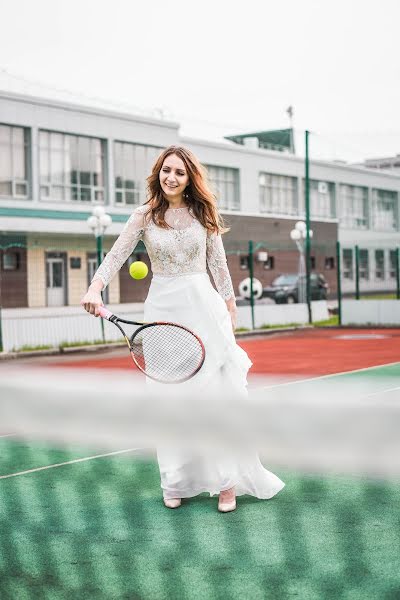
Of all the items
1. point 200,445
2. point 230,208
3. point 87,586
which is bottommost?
point 87,586

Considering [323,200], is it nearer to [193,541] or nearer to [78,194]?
[78,194]

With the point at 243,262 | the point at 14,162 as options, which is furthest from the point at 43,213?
the point at 243,262

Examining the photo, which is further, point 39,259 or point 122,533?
point 39,259

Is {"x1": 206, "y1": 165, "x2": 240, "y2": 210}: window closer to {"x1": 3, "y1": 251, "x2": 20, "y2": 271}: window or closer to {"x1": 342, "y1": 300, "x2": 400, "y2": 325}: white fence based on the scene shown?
{"x1": 3, "y1": 251, "x2": 20, "y2": 271}: window

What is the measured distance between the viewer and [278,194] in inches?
2047

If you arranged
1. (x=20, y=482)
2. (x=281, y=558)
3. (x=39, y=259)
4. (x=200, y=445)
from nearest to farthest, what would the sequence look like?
(x=200, y=445) < (x=281, y=558) < (x=20, y=482) < (x=39, y=259)

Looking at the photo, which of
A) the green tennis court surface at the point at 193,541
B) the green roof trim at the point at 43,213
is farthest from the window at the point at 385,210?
the green tennis court surface at the point at 193,541

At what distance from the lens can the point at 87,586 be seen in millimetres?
3770

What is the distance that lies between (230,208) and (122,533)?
44.4 metres

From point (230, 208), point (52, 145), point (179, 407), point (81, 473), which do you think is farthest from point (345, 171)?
point (179, 407)

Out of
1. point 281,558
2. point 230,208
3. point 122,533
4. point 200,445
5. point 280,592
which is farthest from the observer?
point 230,208

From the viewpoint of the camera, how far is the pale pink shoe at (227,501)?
4848 millimetres

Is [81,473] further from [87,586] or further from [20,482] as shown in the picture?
[87,586]

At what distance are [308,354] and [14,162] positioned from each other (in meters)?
24.3
